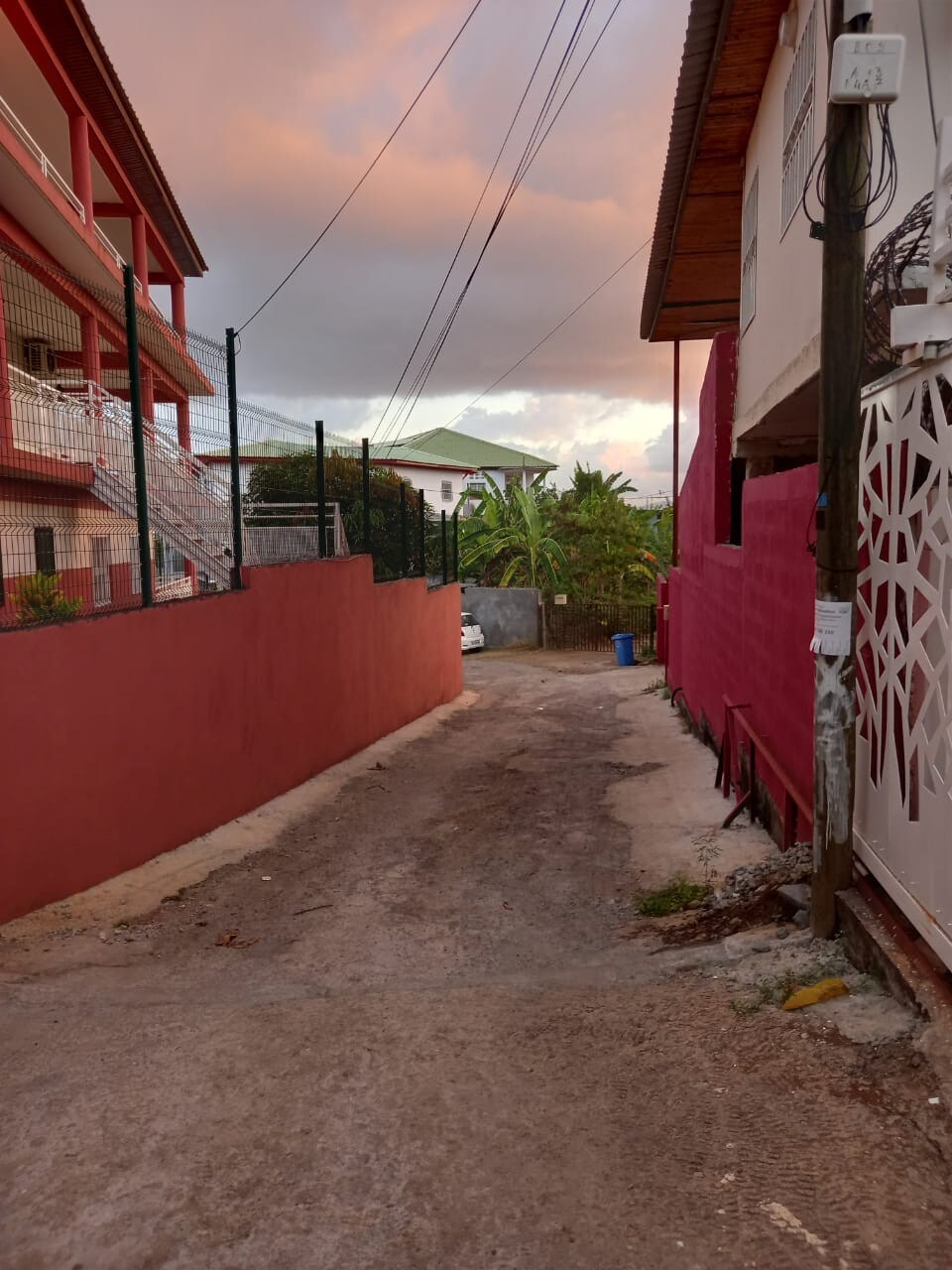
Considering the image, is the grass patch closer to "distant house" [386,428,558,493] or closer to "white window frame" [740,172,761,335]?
"white window frame" [740,172,761,335]

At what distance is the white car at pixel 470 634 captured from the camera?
94.9 feet

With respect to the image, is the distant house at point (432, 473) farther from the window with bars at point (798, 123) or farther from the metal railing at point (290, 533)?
the window with bars at point (798, 123)

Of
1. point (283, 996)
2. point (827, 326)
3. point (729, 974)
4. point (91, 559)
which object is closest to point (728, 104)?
point (827, 326)

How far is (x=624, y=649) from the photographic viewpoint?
25.6 metres

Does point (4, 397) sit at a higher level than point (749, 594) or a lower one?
higher

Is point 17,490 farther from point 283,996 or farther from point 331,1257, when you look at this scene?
point 331,1257

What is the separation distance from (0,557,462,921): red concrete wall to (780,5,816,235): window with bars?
575 cm

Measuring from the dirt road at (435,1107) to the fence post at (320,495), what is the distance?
5.85 metres

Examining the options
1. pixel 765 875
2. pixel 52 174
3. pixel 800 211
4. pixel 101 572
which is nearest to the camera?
pixel 765 875

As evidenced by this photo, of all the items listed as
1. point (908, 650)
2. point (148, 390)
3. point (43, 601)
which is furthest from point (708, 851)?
point (148, 390)

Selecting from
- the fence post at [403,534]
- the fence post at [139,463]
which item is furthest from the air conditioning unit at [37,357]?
the fence post at [403,534]

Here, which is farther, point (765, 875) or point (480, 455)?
point (480, 455)

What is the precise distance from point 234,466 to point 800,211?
5430mm

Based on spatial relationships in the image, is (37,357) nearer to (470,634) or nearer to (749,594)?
(749,594)
